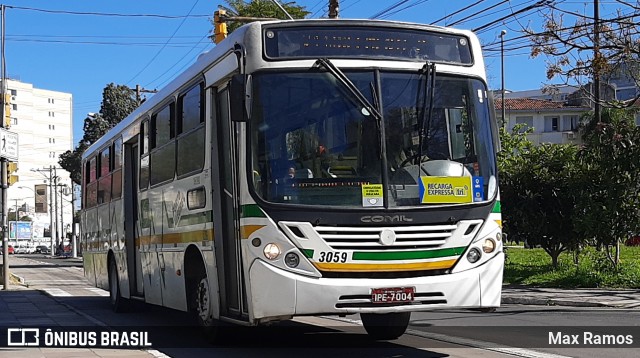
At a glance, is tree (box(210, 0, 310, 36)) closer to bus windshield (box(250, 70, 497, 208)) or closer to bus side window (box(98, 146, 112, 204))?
bus side window (box(98, 146, 112, 204))

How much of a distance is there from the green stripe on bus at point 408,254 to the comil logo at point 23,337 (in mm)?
5481

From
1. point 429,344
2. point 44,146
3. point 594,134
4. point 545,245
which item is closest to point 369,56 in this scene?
point 429,344

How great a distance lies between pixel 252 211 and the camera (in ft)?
28.4

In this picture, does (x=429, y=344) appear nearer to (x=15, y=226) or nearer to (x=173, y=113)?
(x=173, y=113)

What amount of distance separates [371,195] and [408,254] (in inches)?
27.5

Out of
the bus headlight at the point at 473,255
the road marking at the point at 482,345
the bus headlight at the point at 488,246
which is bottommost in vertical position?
the road marking at the point at 482,345

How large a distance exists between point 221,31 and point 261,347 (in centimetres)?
1058

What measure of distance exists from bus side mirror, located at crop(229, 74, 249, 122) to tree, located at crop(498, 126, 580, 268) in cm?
1419

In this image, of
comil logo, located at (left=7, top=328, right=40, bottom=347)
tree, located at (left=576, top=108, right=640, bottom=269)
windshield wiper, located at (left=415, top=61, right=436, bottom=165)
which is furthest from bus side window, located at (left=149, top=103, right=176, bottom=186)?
tree, located at (left=576, top=108, right=640, bottom=269)

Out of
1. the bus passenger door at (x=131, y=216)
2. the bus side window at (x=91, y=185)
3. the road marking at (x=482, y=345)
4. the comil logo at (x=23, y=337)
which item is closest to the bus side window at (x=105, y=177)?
the bus side window at (x=91, y=185)

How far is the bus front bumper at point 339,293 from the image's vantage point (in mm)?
8391

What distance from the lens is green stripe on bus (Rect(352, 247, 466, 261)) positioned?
845 cm

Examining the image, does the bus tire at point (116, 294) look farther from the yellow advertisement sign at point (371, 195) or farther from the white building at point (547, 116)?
the white building at point (547, 116)

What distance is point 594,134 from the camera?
19359 millimetres
